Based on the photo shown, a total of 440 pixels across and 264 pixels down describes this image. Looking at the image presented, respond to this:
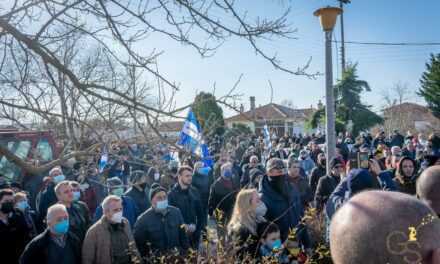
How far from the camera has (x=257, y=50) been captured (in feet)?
11.1

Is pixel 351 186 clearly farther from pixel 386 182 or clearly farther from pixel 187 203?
pixel 187 203

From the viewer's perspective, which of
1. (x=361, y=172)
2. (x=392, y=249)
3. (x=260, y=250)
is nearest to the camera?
(x=392, y=249)

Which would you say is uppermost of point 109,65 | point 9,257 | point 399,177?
point 109,65

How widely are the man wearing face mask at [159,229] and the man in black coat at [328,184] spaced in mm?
2265

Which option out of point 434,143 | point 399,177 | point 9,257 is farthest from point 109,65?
point 434,143

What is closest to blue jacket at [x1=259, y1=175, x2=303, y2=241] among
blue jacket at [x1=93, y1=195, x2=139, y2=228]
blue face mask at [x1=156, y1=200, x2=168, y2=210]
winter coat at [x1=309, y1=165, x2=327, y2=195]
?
blue face mask at [x1=156, y1=200, x2=168, y2=210]

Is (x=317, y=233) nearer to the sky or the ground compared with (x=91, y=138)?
nearer to the ground

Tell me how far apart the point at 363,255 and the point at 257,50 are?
7.56ft

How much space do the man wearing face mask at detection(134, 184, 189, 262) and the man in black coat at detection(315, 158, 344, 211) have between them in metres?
2.26

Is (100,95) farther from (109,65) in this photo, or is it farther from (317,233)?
(317,233)

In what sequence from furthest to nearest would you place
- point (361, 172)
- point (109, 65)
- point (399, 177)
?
1. point (399, 177)
2. point (361, 172)
3. point (109, 65)

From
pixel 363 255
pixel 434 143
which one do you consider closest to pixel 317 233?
pixel 363 255

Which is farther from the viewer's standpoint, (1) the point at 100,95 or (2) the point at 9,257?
(2) the point at 9,257

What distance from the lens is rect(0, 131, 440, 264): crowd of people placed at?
4.26 ft
